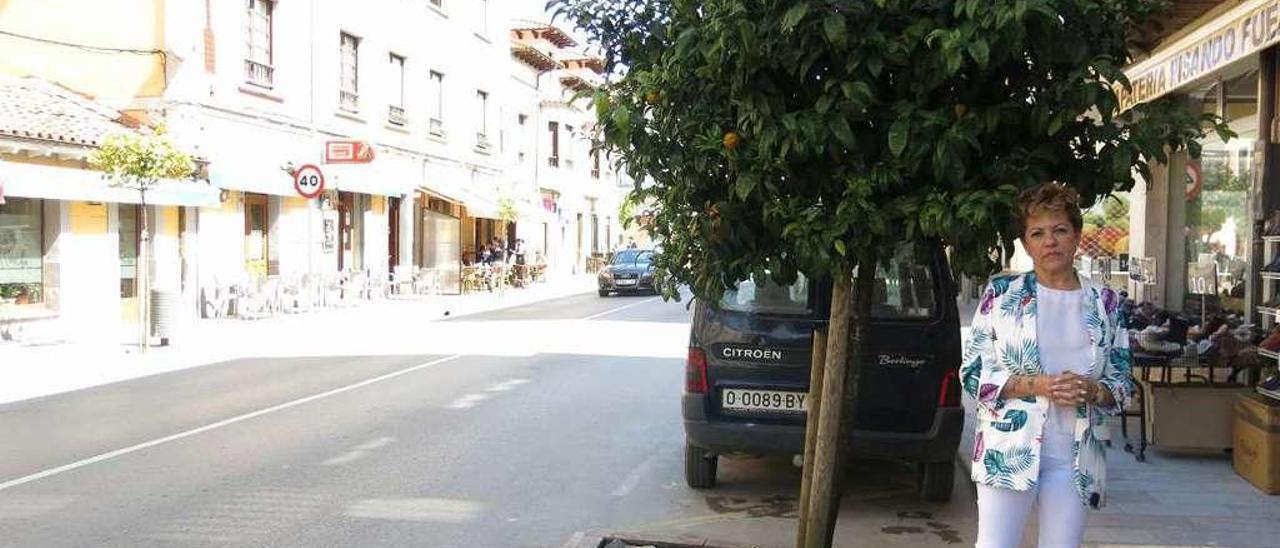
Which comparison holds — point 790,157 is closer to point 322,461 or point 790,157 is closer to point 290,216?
point 322,461

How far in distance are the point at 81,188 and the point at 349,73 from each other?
36.5ft

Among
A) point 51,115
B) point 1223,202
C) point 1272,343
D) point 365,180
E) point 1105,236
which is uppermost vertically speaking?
point 51,115

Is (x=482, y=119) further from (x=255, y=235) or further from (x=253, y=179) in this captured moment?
(x=253, y=179)

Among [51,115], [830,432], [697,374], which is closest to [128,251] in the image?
[51,115]

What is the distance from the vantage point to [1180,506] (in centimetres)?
641

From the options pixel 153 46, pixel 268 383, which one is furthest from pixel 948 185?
pixel 153 46

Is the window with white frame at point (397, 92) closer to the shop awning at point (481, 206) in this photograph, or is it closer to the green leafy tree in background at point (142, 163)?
the shop awning at point (481, 206)

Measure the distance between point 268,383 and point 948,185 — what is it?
1026 centimetres

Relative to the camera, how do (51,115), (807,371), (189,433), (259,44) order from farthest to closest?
(259,44) → (51,115) → (189,433) → (807,371)

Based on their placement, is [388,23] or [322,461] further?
[388,23]

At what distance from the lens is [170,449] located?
328 inches

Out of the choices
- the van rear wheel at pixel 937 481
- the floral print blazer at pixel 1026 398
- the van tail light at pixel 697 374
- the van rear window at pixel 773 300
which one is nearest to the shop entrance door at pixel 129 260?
the van tail light at pixel 697 374

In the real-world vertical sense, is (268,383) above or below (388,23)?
below

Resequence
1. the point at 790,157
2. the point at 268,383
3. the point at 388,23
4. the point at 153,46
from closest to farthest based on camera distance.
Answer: the point at 790,157 < the point at 268,383 < the point at 153,46 < the point at 388,23
